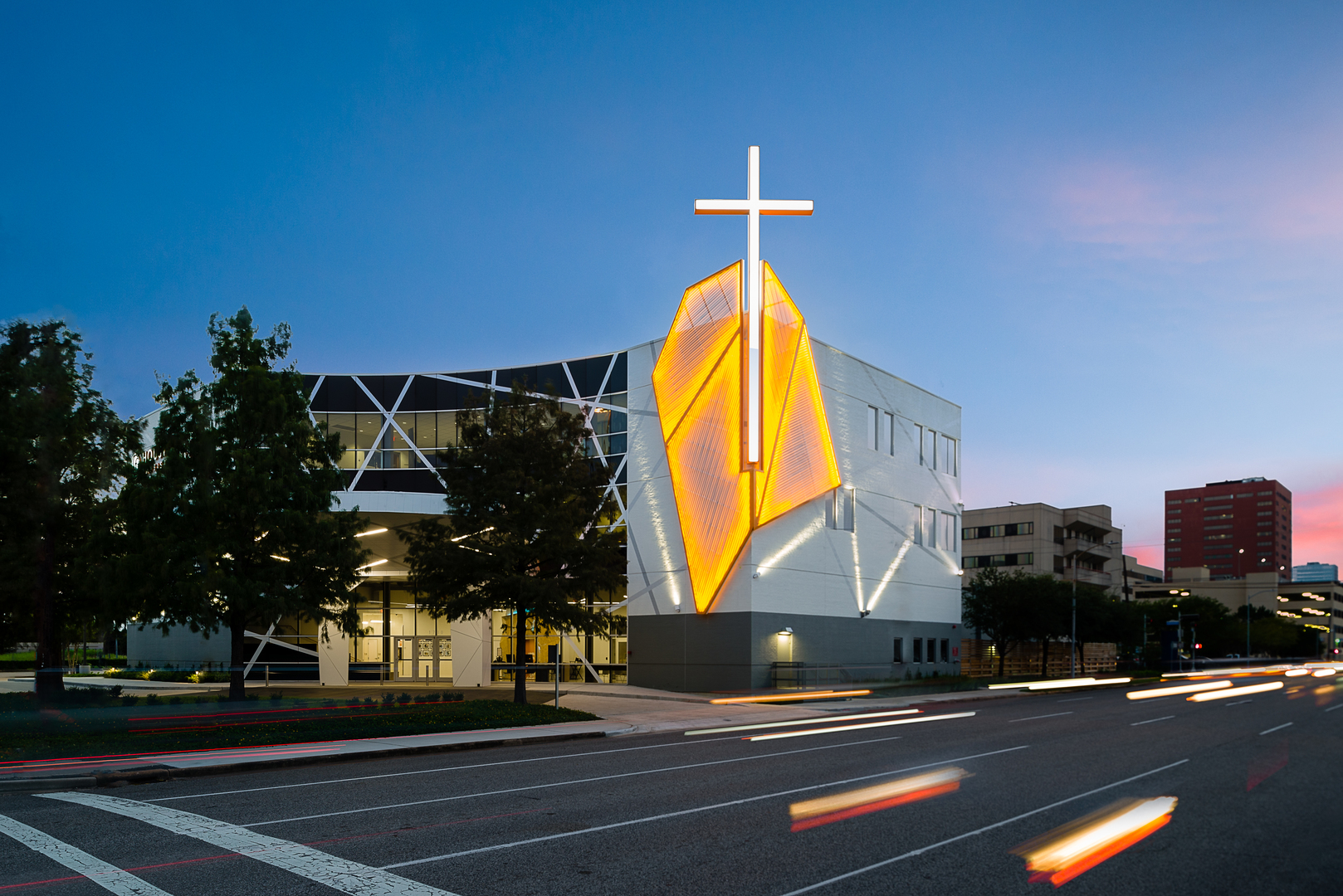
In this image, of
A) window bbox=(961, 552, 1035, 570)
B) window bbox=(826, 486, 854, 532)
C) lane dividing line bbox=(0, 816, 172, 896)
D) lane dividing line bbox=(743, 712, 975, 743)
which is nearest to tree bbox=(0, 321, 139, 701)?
lane dividing line bbox=(0, 816, 172, 896)

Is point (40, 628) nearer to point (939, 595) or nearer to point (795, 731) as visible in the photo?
point (795, 731)

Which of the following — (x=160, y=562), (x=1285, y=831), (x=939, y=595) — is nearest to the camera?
(x=1285, y=831)

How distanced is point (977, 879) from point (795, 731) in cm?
1597

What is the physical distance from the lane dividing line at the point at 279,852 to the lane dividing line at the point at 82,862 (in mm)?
1042

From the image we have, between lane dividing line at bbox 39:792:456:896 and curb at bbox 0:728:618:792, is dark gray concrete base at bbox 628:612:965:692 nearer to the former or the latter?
curb at bbox 0:728:618:792

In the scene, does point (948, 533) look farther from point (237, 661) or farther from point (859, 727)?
point (237, 661)

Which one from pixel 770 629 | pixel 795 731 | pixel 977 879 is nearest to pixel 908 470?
pixel 770 629

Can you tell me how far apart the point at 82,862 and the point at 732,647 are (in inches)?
1176

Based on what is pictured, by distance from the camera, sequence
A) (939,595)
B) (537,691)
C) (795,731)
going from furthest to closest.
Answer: (939,595) < (537,691) < (795,731)

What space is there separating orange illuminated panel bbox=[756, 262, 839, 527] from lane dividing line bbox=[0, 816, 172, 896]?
2859cm

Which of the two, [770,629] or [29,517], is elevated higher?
[29,517]

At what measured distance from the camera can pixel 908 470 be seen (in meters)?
Result: 49.3

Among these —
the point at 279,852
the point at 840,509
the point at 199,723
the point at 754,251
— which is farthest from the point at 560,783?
the point at 840,509

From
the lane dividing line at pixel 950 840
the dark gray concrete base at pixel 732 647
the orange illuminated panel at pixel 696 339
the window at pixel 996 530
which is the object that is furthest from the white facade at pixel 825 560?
the window at pixel 996 530
